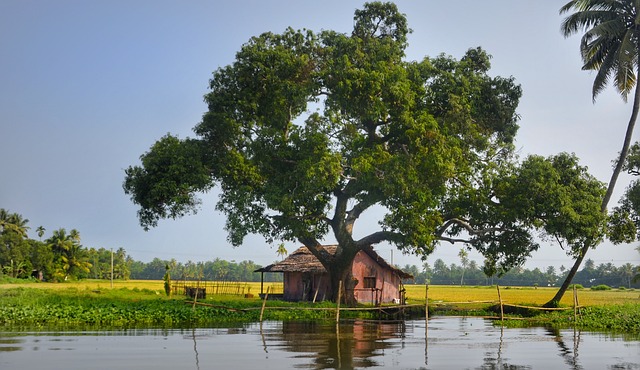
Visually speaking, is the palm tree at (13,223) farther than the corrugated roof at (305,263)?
Yes

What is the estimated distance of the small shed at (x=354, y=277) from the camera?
45125mm

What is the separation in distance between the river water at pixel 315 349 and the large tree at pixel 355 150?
8797mm

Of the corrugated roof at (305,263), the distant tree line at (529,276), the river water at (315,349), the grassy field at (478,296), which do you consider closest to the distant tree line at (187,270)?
the distant tree line at (529,276)

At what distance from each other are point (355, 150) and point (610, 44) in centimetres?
1589

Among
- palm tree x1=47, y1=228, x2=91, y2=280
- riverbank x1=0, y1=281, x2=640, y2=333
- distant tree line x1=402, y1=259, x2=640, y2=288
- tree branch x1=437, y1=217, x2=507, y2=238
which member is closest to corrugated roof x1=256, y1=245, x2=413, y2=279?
riverbank x1=0, y1=281, x2=640, y2=333

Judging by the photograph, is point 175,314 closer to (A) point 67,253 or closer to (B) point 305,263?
(B) point 305,263

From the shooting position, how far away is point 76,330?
2575 centimetres

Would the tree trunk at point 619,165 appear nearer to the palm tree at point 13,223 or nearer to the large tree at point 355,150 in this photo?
the large tree at point 355,150

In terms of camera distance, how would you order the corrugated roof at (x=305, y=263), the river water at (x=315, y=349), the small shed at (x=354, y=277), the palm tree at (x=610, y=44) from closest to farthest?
1. the river water at (x=315, y=349)
2. the palm tree at (x=610, y=44)
3. the corrugated roof at (x=305, y=263)
4. the small shed at (x=354, y=277)

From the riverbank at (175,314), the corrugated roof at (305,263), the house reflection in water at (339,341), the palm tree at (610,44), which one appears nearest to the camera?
the house reflection in water at (339,341)

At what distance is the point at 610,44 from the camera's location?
3731cm

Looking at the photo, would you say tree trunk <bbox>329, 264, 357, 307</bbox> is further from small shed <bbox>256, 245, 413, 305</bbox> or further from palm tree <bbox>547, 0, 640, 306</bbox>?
palm tree <bbox>547, 0, 640, 306</bbox>

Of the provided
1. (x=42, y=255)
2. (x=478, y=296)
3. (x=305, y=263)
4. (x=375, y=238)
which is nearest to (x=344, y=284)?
(x=375, y=238)

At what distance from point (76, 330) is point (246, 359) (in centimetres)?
1071
